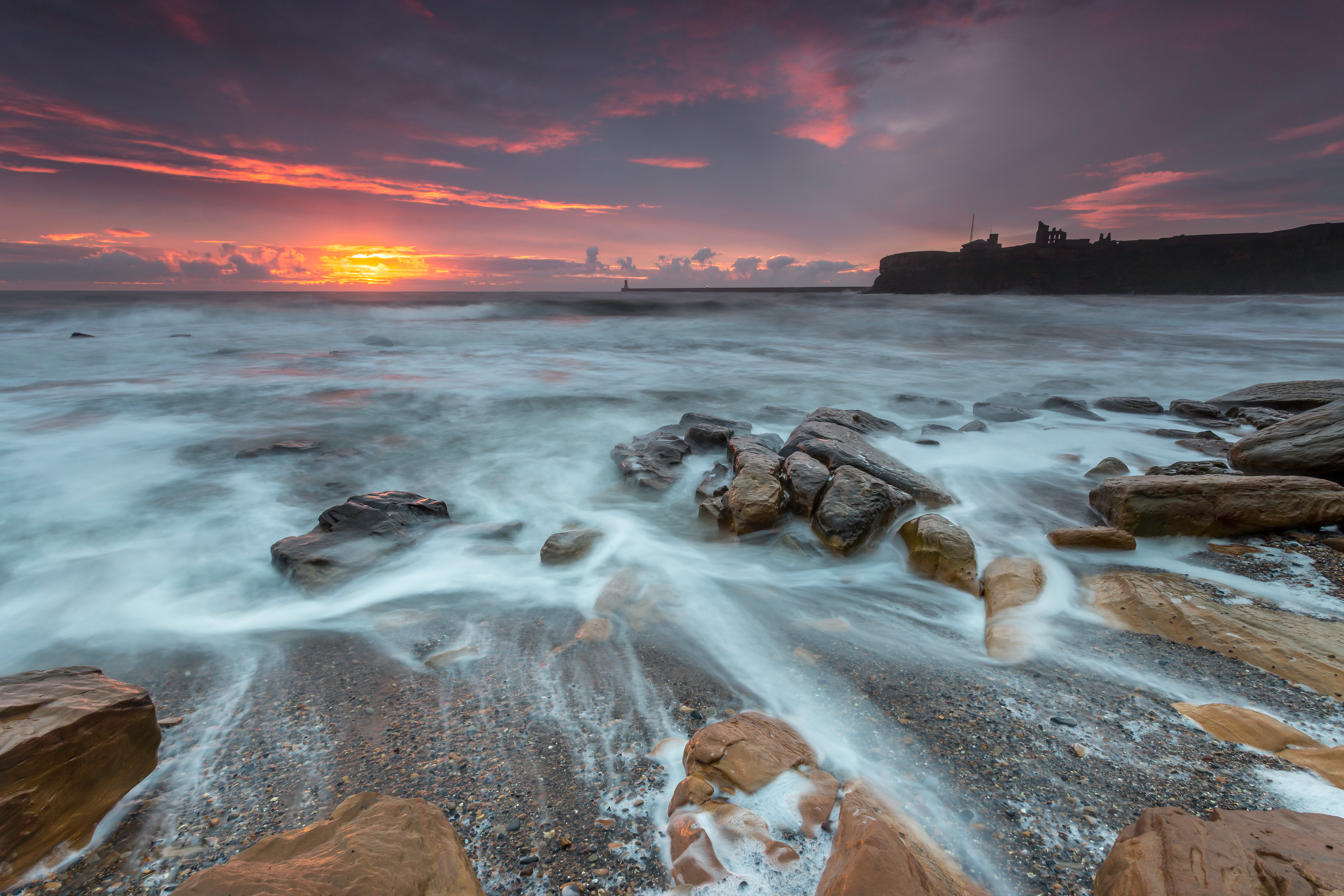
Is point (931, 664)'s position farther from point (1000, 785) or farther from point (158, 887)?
point (158, 887)

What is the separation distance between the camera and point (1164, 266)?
38.4 metres

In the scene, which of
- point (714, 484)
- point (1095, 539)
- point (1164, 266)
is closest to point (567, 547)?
point (714, 484)

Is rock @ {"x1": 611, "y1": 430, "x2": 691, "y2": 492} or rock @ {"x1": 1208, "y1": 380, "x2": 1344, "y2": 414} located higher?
rock @ {"x1": 1208, "y1": 380, "x2": 1344, "y2": 414}

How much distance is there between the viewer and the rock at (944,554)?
297cm

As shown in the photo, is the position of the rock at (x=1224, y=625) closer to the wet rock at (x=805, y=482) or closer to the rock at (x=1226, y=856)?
the rock at (x=1226, y=856)

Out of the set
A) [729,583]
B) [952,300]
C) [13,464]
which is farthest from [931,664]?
[952,300]

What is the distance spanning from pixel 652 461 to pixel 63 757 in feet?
12.9

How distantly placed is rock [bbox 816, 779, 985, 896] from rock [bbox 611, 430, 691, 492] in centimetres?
315

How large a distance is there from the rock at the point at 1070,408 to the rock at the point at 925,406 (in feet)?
3.29

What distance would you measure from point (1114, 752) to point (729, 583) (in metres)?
1.84

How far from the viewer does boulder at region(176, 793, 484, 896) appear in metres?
1.12

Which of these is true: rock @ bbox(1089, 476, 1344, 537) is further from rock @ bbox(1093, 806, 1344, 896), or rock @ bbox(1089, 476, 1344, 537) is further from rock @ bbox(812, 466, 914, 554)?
rock @ bbox(1093, 806, 1344, 896)

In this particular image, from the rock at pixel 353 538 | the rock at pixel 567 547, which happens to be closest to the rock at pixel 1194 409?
the rock at pixel 567 547

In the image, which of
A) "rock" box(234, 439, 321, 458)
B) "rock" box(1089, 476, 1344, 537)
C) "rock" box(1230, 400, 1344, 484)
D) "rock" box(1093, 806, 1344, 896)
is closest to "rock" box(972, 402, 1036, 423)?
"rock" box(1230, 400, 1344, 484)
